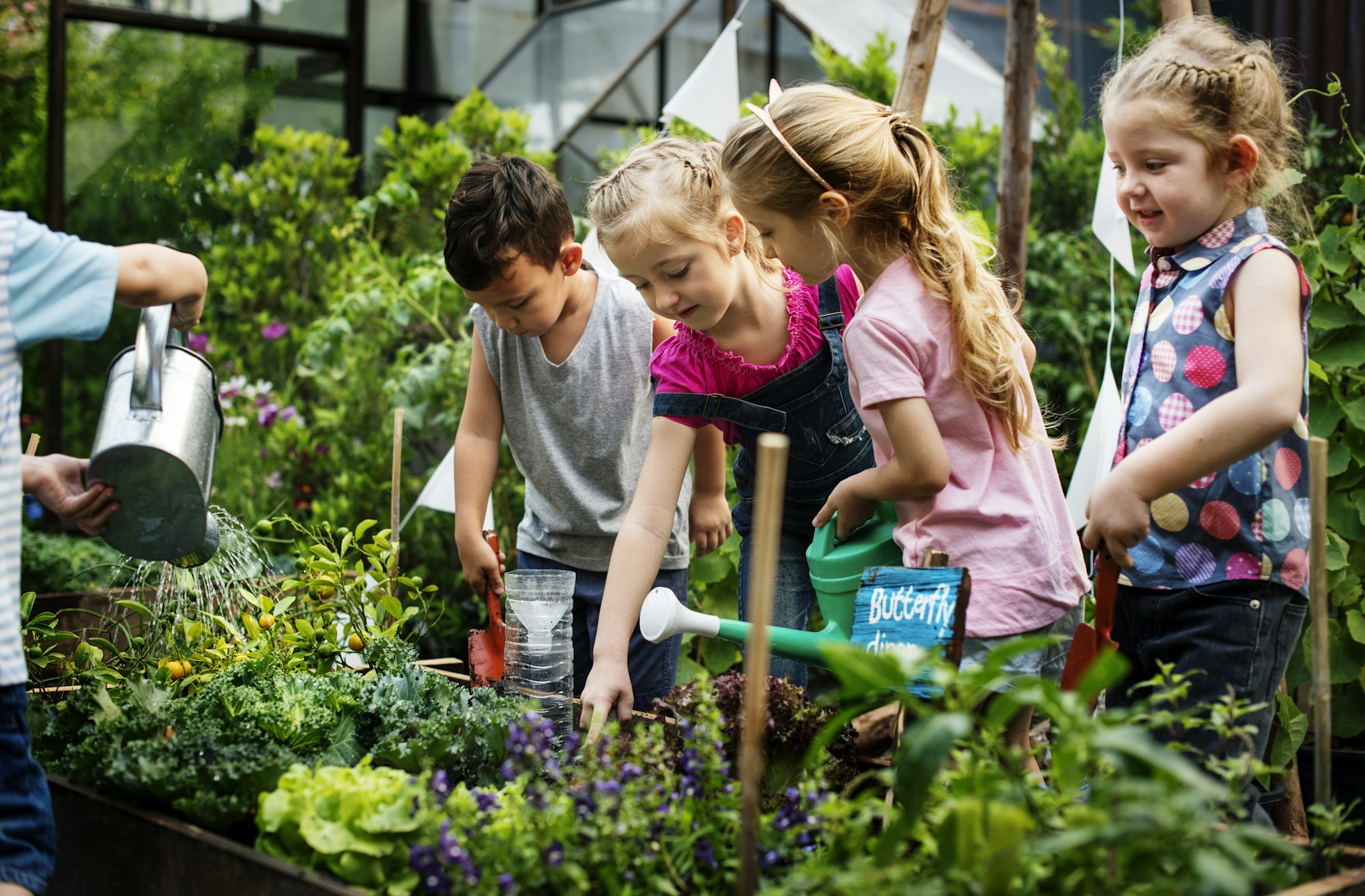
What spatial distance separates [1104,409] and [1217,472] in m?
1.06

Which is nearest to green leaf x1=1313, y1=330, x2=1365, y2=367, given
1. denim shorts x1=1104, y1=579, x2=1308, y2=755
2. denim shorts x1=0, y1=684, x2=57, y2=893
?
denim shorts x1=1104, y1=579, x2=1308, y2=755

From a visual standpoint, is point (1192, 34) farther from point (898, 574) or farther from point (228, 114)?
point (228, 114)

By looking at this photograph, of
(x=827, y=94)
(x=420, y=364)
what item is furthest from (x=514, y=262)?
(x=420, y=364)

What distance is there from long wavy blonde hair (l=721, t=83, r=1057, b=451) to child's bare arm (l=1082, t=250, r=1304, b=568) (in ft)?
0.73

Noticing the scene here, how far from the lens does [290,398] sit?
455cm

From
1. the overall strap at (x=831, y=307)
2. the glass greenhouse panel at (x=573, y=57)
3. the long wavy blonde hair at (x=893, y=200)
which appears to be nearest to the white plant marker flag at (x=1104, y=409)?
the overall strap at (x=831, y=307)

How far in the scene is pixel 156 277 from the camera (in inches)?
52.1

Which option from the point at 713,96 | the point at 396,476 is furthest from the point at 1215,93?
the point at 713,96

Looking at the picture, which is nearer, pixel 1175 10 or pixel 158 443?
pixel 158 443

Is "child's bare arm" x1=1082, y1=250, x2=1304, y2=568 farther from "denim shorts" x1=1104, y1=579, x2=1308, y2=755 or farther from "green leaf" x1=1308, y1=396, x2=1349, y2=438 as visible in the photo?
"green leaf" x1=1308, y1=396, x2=1349, y2=438

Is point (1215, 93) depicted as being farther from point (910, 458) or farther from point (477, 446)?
point (477, 446)

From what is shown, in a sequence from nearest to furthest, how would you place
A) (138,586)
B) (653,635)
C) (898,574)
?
(898,574)
(653,635)
(138,586)

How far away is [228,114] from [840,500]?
443cm

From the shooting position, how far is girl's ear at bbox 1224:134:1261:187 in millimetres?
1452
